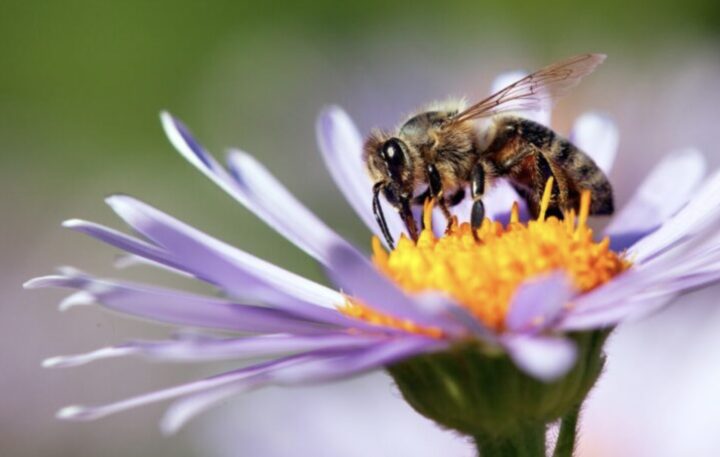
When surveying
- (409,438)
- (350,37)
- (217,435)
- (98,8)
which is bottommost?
(409,438)

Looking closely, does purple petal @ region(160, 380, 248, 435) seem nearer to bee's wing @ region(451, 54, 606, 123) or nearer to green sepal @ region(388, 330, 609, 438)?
green sepal @ region(388, 330, 609, 438)

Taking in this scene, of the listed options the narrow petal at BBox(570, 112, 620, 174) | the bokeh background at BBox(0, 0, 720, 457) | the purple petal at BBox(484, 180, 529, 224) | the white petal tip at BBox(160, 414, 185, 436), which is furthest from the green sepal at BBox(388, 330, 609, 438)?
the bokeh background at BBox(0, 0, 720, 457)

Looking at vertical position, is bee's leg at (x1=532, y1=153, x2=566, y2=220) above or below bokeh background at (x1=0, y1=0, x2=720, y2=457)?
below

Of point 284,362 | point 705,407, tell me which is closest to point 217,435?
point 705,407

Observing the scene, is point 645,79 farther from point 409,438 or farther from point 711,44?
point 409,438

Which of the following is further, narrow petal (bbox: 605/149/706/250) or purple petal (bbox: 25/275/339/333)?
narrow petal (bbox: 605/149/706/250)

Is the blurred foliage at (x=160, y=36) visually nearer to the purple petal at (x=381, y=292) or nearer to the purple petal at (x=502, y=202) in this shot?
the purple petal at (x=502, y=202)

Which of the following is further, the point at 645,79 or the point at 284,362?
the point at 645,79
